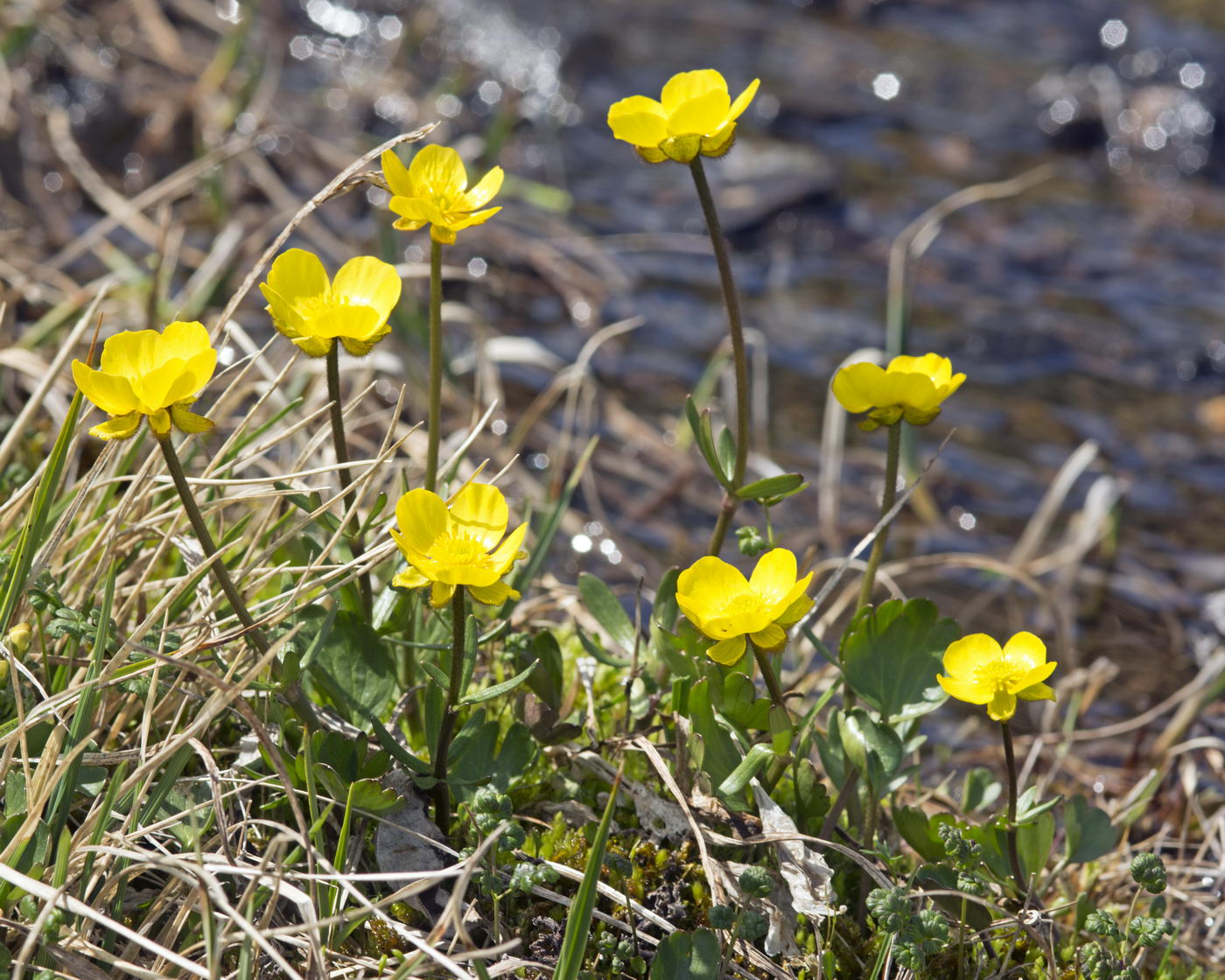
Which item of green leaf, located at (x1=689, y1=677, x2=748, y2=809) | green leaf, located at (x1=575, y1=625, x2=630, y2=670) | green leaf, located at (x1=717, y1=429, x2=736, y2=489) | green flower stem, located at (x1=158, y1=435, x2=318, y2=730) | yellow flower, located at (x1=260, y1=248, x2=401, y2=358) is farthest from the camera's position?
green leaf, located at (x1=575, y1=625, x2=630, y2=670)

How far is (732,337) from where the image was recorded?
6.33ft

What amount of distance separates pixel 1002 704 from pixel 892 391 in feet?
1.63

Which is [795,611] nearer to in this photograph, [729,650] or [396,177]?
[729,650]

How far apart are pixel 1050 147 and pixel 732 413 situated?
365 cm

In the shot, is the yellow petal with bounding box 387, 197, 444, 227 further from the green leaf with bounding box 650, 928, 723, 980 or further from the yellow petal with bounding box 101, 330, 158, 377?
the green leaf with bounding box 650, 928, 723, 980

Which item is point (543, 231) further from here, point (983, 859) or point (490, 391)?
point (983, 859)

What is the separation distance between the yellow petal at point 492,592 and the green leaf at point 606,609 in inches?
20.6

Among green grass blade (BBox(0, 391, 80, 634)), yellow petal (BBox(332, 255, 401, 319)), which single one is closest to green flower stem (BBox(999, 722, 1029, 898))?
yellow petal (BBox(332, 255, 401, 319))

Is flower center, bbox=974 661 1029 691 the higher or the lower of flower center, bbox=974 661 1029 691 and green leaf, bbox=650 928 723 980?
the higher

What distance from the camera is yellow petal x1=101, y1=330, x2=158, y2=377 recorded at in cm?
159

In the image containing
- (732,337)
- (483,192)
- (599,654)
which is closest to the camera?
(483,192)

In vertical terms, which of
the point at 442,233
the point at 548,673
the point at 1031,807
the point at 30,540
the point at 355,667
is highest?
the point at 442,233

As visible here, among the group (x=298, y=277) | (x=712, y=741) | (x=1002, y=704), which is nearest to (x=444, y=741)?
(x=712, y=741)

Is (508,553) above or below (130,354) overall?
below
